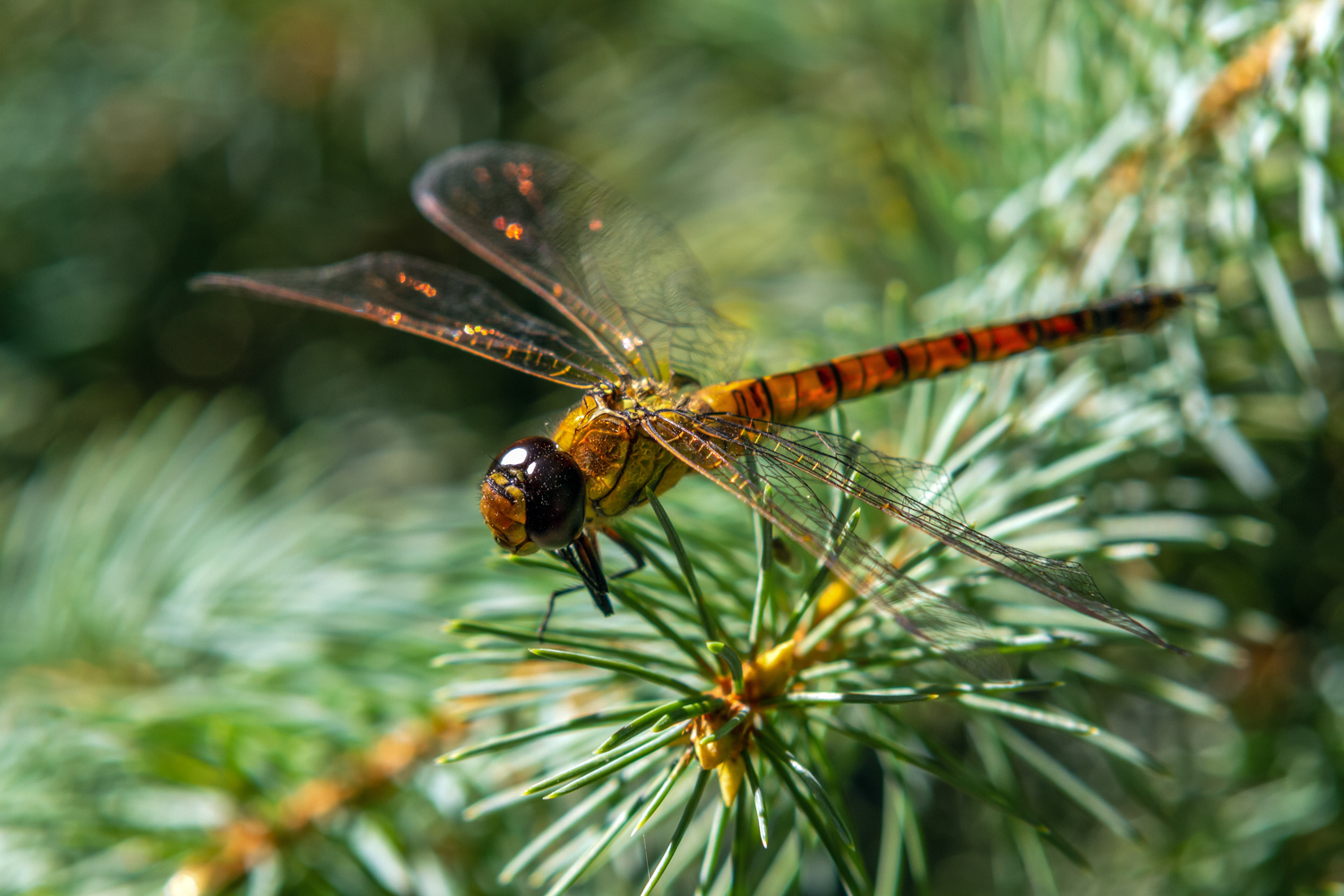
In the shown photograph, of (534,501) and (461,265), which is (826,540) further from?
(461,265)

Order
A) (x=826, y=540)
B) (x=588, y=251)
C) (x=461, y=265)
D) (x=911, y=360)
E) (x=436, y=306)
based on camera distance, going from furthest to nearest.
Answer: (x=461, y=265), (x=588, y=251), (x=436, y=306), (x=911, y=360), (x=826, y=540)

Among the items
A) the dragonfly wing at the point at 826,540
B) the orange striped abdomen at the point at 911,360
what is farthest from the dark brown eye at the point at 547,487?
the orange striped abdomen at the point at 911,360

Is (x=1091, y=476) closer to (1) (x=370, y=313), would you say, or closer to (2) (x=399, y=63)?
(1) (x=370, y=313)

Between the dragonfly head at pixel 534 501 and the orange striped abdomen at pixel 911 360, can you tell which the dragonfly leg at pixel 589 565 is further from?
the orange striped abdomen at pixel 911 360

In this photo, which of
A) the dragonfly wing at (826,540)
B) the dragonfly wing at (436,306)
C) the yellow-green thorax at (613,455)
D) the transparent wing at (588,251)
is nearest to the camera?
the dragonfly wing at (826,540)

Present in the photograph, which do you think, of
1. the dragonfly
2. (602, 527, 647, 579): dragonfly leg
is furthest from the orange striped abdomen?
(602, 527, 647, 579): dragonfly leg

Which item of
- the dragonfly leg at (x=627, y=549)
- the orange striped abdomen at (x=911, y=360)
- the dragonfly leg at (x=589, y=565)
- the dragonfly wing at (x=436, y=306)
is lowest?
the dragonfly leg at (x=589, y=565)

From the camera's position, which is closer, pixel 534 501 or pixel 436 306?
pixel 534 501

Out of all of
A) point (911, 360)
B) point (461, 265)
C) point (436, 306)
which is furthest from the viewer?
point (461, 265)

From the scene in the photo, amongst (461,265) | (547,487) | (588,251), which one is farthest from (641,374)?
(461,265)
